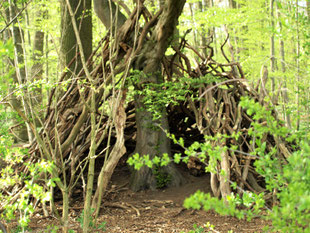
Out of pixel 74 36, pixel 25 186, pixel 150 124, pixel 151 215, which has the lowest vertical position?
pixel 151 215

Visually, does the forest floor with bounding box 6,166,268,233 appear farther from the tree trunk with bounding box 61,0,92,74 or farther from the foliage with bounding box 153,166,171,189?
the tree trunk with bounding box 61,0,92,74

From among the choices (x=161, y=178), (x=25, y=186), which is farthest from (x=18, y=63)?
(x=161, y=178)

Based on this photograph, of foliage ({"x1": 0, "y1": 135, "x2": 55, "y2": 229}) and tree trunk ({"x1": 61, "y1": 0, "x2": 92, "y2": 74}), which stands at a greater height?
tree trunk ({"x1": 61, "y1": 0, "x2": 92, "y2": 74})

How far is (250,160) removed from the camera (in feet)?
14.4

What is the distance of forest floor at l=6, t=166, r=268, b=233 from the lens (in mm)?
3536

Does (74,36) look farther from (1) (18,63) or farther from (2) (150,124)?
(1) (18,63)

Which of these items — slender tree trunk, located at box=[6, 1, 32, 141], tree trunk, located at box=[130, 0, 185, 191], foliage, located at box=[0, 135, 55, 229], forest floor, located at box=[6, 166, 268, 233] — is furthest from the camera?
tree trunk, located at box=[130, 0, 185, 191]

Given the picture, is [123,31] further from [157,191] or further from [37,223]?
[37,223]

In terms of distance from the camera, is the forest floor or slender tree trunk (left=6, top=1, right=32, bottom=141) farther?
the forest floor

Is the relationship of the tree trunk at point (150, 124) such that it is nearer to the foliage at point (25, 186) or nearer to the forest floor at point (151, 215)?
the forest floor at point (151, 215)

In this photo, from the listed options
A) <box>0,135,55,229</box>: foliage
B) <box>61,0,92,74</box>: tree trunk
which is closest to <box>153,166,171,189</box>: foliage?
<box>0,135,55,229</box>: foliage

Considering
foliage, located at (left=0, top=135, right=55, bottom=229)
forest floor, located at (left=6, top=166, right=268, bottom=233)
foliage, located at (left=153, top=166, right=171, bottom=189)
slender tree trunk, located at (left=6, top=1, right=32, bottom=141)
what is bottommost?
forest floor, located at (left=6, top=166, right=268, bottom=233)

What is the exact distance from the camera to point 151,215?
12.8 feet

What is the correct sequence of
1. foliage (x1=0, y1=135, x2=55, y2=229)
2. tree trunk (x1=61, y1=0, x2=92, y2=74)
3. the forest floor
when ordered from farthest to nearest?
tree trunk (x1=61, y1=0, x2=92, y2=74) → the forest floor → foliage (x1=0, y1=135, x2=55, y2=229)
